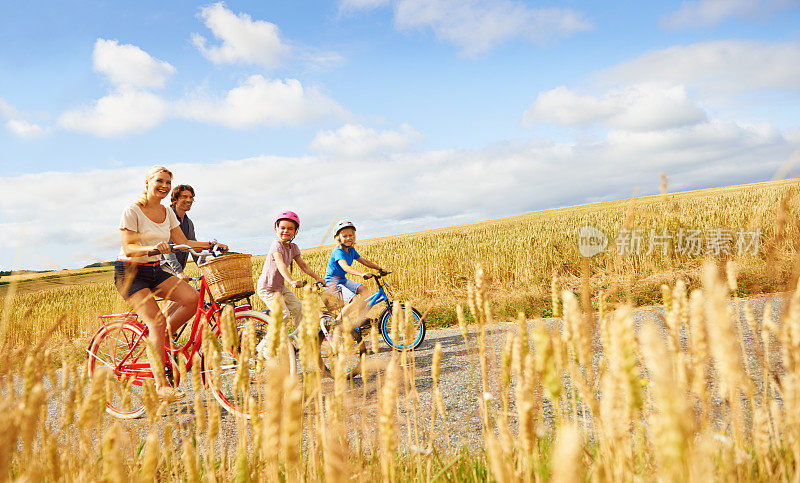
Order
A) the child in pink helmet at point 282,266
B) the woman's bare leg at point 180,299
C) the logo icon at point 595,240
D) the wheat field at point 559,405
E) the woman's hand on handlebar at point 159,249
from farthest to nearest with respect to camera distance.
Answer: the logo icon at point 595,240
the child in pink helmet at point 282,266
the woman's bare leg at point 180,299
the woman's hand on handlebar at point 159,249
the wheat field at point 559,405

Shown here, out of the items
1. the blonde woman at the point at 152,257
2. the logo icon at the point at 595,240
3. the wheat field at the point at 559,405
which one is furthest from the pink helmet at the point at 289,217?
the logo icon at the point at 595,240

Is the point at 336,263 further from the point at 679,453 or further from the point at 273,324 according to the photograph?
the point at 679,453

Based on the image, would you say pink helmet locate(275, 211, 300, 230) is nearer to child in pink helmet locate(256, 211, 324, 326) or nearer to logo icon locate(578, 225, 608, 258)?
child in pink helmet locate(256, 211, 324, 326)

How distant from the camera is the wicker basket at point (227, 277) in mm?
4074

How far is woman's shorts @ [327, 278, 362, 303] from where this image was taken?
20.2 feet

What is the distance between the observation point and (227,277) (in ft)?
13.6

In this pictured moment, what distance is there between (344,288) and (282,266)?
1405 mm

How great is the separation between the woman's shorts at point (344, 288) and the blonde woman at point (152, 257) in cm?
213

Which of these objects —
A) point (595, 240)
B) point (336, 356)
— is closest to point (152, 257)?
point (336, 356)

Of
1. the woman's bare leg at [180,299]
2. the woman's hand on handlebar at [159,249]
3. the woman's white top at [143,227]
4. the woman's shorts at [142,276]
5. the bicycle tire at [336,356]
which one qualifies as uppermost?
the woman's white top at [143,227]

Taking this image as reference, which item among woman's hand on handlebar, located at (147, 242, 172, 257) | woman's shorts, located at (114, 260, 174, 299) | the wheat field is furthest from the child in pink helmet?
the wheat field

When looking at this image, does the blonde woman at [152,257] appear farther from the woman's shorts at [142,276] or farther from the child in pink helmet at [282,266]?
the child in pink helmet at [282,266]

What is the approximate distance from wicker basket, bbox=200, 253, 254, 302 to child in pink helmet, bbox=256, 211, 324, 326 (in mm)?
637

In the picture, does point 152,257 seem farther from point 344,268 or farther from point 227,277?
point 344,268
